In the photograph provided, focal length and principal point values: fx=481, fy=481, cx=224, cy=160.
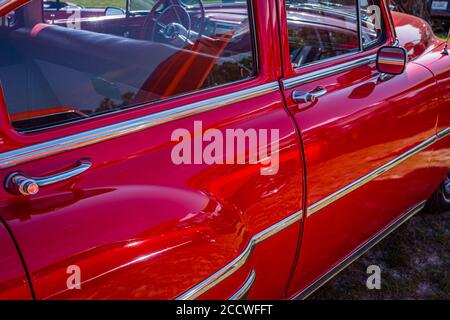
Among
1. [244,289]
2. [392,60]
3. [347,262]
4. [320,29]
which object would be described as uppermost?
[320,29]

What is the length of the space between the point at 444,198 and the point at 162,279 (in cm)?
275

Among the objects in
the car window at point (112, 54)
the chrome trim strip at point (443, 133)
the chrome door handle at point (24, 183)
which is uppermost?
the car window at point (112, 54)

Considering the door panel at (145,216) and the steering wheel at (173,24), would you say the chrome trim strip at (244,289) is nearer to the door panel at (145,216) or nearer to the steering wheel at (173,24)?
the door panel at (145,216)

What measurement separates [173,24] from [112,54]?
39 centimetres

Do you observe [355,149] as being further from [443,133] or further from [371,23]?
[443,133]

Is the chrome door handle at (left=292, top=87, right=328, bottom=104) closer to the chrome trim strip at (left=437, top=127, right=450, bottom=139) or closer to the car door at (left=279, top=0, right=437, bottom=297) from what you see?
the car door at (left=279, top=0, right=437, bottom=297)

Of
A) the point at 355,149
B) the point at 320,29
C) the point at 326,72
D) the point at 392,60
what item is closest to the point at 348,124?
the point at 355,149

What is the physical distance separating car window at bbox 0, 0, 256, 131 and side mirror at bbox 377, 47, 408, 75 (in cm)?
73

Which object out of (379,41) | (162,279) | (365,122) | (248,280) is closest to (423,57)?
(379,41)

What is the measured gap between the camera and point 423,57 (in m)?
2.66

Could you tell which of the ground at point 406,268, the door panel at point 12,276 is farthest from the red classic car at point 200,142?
the ground at point 406,268

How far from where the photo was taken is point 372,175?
2.20 meters

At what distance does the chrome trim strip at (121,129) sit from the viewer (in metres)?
1.26

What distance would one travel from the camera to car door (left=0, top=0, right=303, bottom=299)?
121 centimetres
